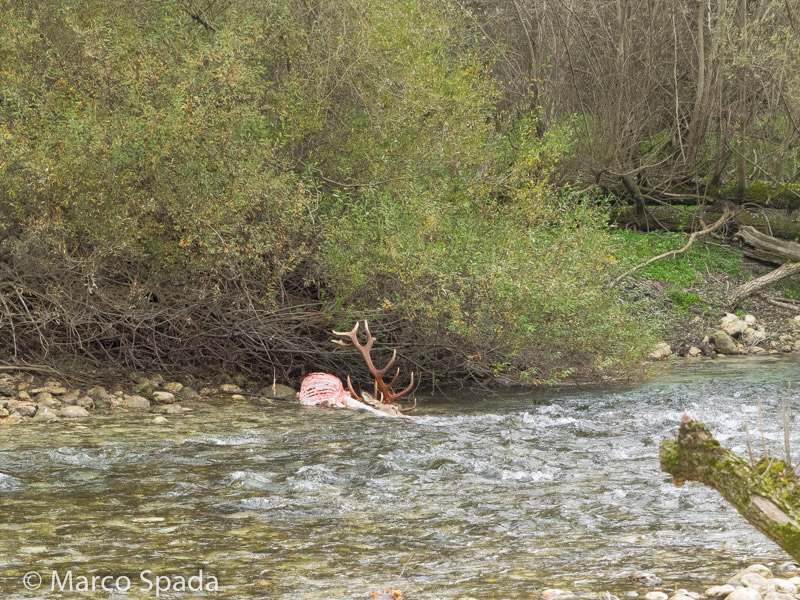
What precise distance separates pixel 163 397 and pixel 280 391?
5.28 feet

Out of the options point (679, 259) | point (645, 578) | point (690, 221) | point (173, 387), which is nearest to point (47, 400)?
point (173, 387)

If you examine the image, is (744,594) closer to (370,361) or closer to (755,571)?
(755,571)

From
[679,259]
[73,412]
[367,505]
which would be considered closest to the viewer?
[367,505]

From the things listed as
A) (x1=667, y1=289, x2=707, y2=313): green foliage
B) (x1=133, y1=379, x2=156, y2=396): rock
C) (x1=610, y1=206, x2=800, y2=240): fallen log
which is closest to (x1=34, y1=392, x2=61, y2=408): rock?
(x1=133, y1=379, x2=156, y2=396): rock

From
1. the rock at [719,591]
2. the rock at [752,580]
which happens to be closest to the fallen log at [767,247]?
the rock at [752,580]

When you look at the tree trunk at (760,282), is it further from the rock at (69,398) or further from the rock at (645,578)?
the rock at (645,578)

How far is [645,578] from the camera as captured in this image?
5.13 m

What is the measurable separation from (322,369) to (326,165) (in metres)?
2.85

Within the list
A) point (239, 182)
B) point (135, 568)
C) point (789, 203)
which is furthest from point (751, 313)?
point (135, 568)

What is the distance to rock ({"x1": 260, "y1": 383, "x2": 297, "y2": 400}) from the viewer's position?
12883mm

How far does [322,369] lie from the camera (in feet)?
43.7

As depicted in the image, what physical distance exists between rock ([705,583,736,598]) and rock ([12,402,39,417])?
8.23 metres

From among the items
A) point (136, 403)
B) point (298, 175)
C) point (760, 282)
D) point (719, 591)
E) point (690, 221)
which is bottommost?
point (136, 403)

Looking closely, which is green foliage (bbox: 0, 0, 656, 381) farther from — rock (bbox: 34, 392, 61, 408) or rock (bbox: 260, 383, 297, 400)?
rock (bbox: 34, 392, 61, 408)
